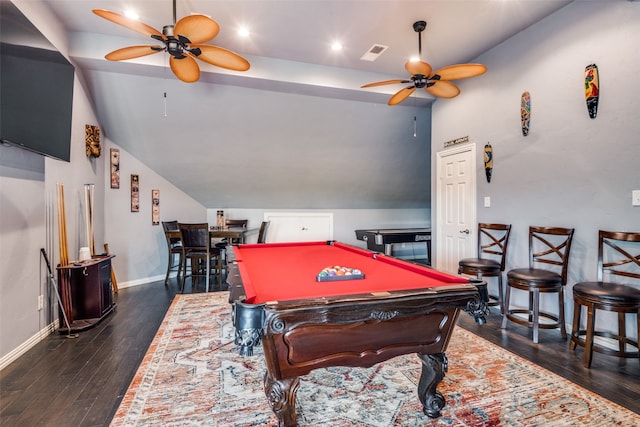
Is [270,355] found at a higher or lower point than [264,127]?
lower

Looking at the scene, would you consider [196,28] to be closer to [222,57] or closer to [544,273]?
[222,57]

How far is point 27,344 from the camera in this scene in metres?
2.50

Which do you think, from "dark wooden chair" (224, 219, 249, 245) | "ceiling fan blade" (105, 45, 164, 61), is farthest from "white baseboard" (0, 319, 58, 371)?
"dark wooden chair" (224, 219, 249, 245)

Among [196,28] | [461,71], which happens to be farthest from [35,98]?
[461,71]

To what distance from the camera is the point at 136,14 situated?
2947 mm

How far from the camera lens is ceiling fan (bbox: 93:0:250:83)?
2.05 metres

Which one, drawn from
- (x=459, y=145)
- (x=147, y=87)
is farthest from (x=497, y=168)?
(x=147, y=87)

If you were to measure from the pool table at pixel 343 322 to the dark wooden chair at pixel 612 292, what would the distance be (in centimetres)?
125

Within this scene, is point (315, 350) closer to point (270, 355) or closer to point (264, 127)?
point (270, 355)

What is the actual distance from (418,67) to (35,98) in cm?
305

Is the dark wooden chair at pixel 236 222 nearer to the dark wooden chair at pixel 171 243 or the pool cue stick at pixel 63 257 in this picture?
the dark wooden chair at pixel 171 243

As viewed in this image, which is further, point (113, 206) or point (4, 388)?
point (113, 206)

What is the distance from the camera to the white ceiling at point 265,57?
284 cm

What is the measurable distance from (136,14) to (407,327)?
3.51 m
